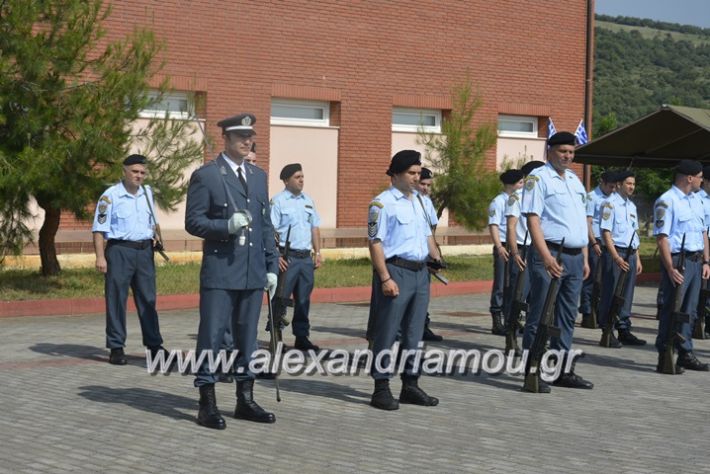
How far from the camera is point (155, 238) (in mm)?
11836

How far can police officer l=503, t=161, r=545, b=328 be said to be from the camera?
13.0 meters

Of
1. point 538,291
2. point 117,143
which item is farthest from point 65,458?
point 117,143

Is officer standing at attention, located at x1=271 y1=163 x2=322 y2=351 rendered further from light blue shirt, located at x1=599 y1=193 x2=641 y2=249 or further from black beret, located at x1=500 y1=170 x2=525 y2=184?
light blue shirt, located at x1=599 y1=193 x2=641 y2=249

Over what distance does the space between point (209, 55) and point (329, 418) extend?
50.1 ft

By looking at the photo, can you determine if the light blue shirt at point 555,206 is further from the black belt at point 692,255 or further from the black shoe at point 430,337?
the black shoe at point 430,337

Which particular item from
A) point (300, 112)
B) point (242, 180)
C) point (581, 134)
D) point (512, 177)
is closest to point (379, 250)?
point (242, 180)

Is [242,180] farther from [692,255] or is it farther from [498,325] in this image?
[498,325]

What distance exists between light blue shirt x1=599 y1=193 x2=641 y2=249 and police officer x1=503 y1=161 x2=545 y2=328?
104cm

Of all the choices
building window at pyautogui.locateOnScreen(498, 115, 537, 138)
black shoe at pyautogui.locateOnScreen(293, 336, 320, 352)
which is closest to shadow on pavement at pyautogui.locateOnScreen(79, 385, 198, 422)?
black shoe at pyautogui.locateOnScreen(293, 336, 320, 352)

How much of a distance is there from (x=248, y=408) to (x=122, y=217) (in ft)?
11.4

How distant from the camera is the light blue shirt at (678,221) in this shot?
11.8m

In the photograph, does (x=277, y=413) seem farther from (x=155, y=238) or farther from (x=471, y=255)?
(x=471, y=255)

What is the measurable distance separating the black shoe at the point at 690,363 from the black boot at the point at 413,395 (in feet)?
11.4

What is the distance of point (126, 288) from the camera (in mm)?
11625
